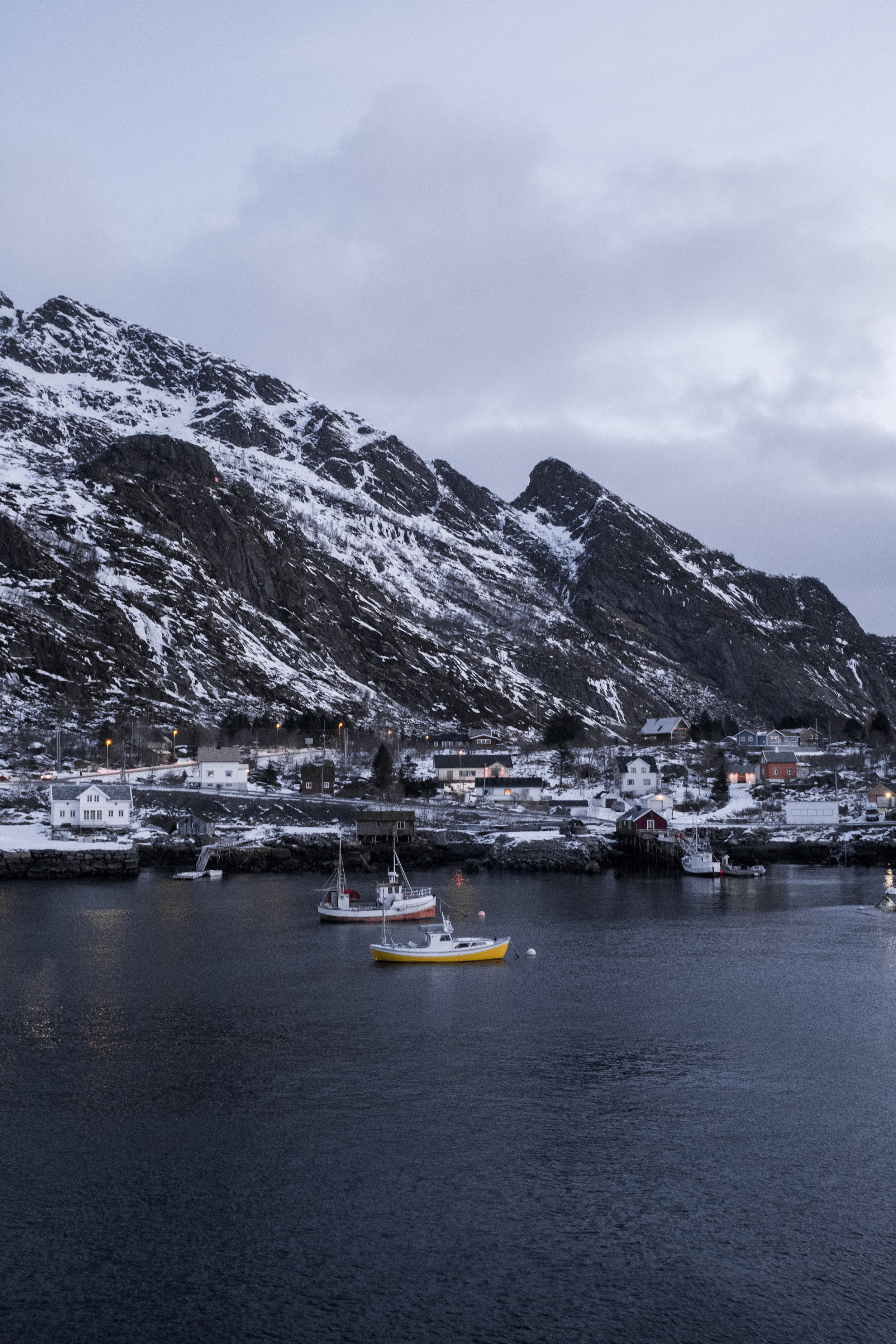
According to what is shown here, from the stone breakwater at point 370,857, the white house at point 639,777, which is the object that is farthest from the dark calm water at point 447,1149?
the white house at point 639,777

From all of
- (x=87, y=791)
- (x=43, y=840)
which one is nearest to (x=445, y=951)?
(x=43, y=840)

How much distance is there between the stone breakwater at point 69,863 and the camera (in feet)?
317

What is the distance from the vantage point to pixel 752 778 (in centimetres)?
14912

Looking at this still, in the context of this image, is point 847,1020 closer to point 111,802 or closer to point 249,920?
point 249,920

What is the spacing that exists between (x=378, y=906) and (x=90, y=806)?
4717 centimetres

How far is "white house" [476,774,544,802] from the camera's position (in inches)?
5615

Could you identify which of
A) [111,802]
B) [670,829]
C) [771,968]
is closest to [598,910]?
[771,968]

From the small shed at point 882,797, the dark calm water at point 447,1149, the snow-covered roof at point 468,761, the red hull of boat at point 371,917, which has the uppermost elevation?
the snow-covered roof at point 468,761

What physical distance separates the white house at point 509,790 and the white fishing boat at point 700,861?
33.5 meters

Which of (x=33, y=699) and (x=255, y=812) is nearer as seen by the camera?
(x=255, y=812)

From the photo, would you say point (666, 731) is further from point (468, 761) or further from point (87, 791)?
point (87, 791)

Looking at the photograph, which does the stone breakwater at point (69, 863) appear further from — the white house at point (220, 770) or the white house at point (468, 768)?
the white house at point (468, 768)

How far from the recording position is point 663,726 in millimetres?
193500

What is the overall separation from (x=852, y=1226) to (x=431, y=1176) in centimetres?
1088
